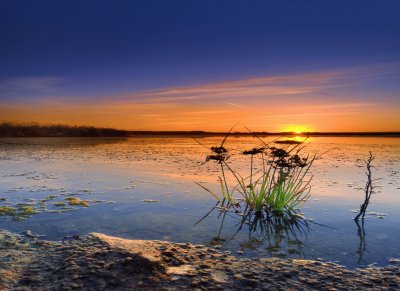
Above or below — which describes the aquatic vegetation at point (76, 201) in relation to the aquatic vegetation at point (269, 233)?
below

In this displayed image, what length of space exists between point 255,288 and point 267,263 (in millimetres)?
831

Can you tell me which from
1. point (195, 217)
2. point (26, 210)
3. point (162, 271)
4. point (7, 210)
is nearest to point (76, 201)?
point (26, 210)

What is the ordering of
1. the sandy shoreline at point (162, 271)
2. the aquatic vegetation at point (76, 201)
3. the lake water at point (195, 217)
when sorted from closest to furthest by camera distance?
the sandy shoreline at point (162, 271) → the lake water at point (195, 217) → the aquatic vegetation at point (76, 201)

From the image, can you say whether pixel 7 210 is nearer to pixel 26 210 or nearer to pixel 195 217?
pixel 26 210

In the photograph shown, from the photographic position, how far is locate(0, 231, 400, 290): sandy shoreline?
3.64m

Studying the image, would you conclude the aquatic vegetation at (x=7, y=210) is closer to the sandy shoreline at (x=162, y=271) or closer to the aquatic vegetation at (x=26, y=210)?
the aquatic vegetation at (x=26, y=210)

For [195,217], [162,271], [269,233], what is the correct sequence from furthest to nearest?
[195,217]
[269,233]
[162,271]

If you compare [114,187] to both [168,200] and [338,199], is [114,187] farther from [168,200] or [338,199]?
[338,199]

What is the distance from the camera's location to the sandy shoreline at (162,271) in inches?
143

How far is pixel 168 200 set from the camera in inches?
345

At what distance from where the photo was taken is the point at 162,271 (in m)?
3.89

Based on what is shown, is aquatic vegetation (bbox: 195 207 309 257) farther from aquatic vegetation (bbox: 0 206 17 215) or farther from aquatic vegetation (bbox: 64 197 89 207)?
aquatic vegetation (bbox: 0 206 17 215)

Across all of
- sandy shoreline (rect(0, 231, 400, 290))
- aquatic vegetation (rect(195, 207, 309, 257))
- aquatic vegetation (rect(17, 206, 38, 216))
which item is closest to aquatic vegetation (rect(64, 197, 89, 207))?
aquatic vegetation (rect(17, 206, 38, 216))

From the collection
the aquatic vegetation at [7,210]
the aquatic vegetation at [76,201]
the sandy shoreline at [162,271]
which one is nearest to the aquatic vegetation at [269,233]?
the sandy shoreline at [162,271]
